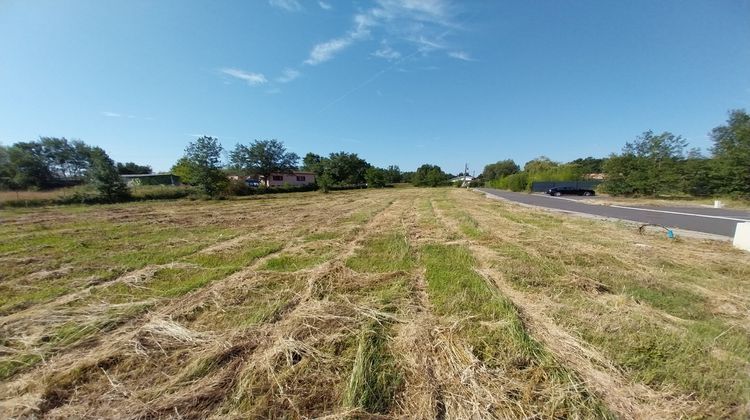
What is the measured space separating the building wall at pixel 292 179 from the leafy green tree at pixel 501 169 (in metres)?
66.9

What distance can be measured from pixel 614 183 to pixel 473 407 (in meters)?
38.7

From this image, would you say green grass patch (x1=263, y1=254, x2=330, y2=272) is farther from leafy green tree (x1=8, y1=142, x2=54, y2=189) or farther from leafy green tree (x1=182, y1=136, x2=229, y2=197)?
leafy green tree (x1=8, y1=142, x2=54, y2=189)

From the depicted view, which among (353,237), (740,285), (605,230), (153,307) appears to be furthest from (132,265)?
(605,230)

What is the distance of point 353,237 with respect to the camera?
8.14 metres

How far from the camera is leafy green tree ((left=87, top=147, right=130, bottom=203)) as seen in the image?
71.7 feet

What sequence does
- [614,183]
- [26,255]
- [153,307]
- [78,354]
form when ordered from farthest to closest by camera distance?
[614,183]
[26,255]
[153,307]
[78,354]

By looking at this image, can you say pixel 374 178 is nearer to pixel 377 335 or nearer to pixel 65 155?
pixel 377 335

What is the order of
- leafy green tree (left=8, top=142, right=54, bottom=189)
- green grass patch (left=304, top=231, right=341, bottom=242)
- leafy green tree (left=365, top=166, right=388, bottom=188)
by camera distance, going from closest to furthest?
green grass patch (left=304, top=231, right=341, bottom=242), leafy green tree (left=8, top=142, right=54, bottom=189), leafy green tree (left=365, top=166, right=388, bottom=188)

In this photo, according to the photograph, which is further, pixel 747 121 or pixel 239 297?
pixel 747 121

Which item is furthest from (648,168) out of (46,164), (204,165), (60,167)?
(60,167)

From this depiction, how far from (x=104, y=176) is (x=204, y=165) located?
24.3 ft

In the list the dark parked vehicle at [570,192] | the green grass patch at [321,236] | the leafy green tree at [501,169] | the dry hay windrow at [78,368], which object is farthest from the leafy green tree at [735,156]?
the leafy green tree at [501,169]

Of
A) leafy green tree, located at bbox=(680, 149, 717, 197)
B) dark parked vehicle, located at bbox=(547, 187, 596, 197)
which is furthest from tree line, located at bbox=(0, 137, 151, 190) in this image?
leafy green tree, located at bbox=(680, 149, 717, 197)

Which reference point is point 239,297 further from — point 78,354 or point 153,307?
point 78,354
